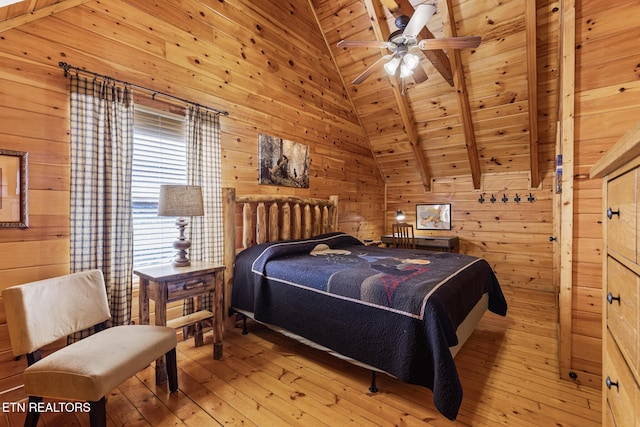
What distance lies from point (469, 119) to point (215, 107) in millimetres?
3594

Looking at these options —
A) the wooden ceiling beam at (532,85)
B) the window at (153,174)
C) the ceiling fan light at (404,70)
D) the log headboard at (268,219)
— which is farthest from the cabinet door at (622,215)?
the wooden ceiling beam at (532,85)

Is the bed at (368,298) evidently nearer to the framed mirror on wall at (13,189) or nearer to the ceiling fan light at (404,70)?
the framed mirror on wall at (13,189)

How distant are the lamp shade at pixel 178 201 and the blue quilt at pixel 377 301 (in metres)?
0.78

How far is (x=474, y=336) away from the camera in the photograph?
2.80 metres

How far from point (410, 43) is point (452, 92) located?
6.66 ft

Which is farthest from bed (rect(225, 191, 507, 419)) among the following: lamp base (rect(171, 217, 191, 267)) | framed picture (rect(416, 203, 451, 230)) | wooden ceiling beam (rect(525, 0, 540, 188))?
framed picture (rect(416, 203, 451, 230))

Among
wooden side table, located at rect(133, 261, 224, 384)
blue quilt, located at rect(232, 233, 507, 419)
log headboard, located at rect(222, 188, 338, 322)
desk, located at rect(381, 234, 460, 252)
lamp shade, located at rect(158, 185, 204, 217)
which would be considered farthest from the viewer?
desk, located at rect(381, 234, 460, 252)

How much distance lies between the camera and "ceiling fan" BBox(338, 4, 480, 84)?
2.22 metres

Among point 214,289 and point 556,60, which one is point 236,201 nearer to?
point 214,289

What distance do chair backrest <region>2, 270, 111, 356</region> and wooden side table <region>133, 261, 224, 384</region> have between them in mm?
260

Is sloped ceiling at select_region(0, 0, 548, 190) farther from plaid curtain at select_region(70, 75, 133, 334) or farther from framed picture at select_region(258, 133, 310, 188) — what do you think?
plaid curtain at select_region(70, 75, 133, 334)

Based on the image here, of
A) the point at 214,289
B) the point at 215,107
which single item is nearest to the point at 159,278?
the point at 214,289

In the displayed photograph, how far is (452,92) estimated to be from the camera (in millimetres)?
4137

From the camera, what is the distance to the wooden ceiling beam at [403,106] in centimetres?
354
